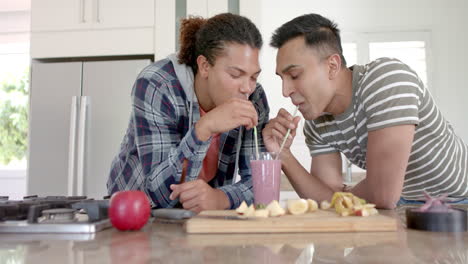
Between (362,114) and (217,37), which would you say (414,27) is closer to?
(362,114)

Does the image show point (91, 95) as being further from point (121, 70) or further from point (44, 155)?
point (44, 155)

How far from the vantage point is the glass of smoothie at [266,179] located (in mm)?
1218

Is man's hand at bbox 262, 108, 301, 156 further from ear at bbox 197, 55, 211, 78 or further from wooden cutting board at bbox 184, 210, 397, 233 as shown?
wooden cutting board at bbox 184, 210, 397, 233

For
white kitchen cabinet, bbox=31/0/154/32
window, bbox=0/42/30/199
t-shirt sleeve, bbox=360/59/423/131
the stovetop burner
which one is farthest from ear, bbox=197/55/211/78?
window, bbox=0/42/30/199

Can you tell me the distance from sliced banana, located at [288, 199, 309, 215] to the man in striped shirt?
436 millimetres

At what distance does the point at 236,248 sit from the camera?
2.10 feet

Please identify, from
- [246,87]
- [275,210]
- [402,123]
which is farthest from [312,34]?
[275,210]

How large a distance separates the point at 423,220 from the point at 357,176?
8.96 ft

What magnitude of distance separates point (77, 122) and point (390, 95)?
7.28 ft

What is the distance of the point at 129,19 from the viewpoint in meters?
3.13

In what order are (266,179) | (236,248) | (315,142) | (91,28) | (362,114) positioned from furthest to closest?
(91,28) < (315,142) < (362,114) < (266,179) < (236,248)

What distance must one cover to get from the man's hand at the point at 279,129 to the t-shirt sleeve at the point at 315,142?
0.54 feet

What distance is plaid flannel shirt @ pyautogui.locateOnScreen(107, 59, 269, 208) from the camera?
1.32 metres

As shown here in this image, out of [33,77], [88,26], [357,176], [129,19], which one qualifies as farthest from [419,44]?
[33,77]
